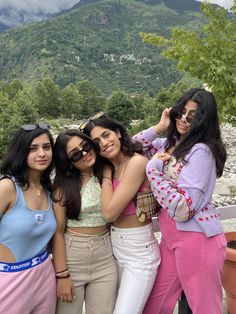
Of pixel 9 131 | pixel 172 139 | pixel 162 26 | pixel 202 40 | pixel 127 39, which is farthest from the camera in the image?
pixel 162 26

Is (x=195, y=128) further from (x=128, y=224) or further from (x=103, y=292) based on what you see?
(x=103, y=292)

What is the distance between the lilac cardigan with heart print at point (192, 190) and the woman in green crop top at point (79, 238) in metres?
0.38

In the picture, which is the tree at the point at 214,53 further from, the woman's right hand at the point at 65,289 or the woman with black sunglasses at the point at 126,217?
the woman's right hand at the point at 65,289

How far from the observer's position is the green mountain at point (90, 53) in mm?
86938

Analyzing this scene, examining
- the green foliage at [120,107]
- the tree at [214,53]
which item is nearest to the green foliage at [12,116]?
the green foliage at [120,107]

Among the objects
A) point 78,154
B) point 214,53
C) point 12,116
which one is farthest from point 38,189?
point 12,116

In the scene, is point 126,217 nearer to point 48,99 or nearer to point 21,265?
point 21,265

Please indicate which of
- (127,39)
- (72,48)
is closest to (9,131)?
(72,48)

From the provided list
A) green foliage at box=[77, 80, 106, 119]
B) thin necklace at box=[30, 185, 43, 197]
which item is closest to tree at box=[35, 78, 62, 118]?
green foliage at box=[77, 80, 106, 119]

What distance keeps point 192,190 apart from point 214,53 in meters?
3.64

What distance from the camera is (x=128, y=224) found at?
219 cm

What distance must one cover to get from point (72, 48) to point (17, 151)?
4098 inches

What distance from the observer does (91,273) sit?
2188mm

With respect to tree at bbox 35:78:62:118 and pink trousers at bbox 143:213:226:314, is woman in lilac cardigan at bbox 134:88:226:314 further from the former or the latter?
tree at bbox 35:78:62:118
